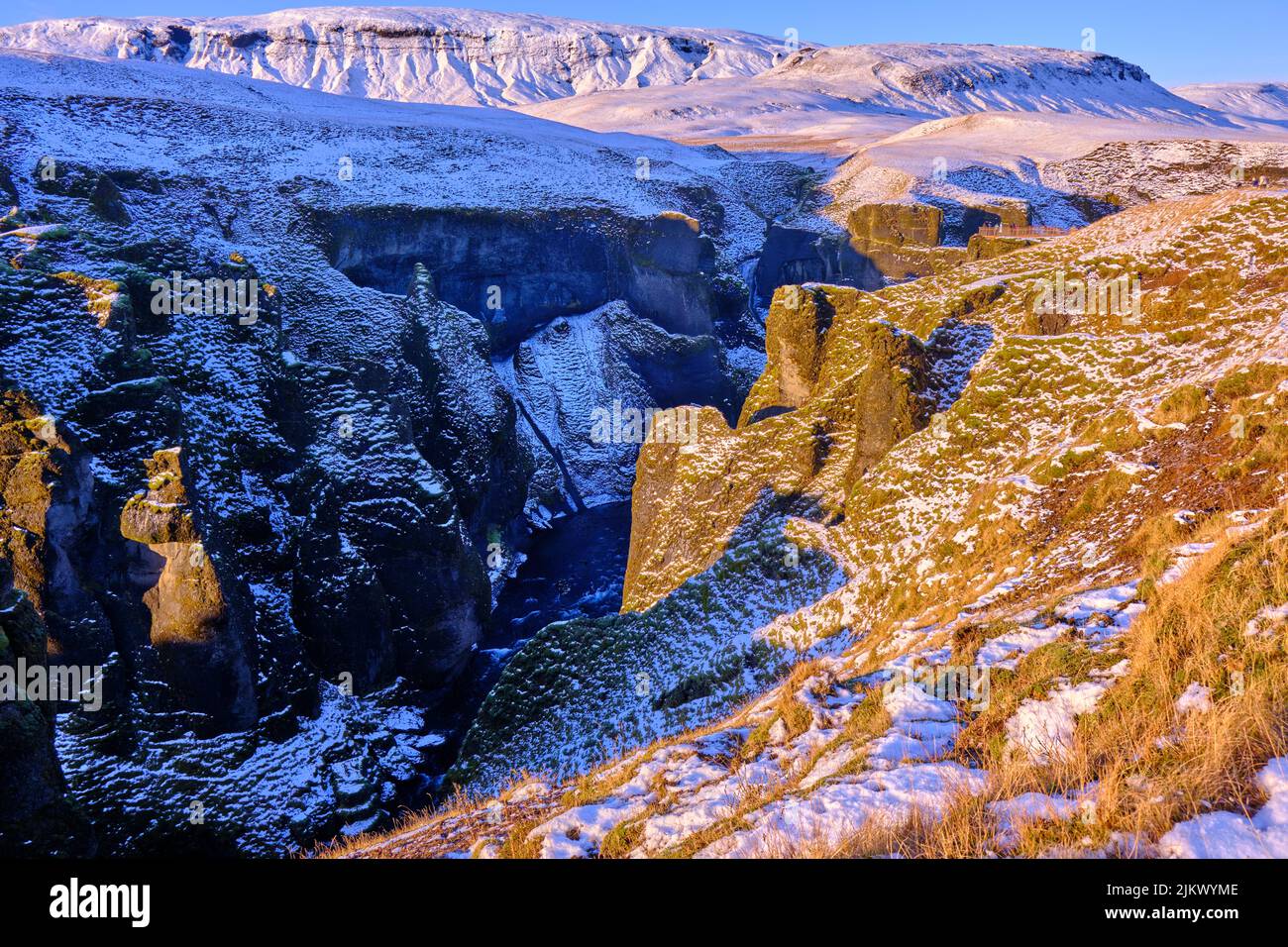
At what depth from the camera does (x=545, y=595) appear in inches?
1766

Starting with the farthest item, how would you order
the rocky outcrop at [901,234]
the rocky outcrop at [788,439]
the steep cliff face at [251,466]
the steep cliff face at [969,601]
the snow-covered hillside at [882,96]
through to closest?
1. the snow-covered hillside at [882,96]
2. the rocky outcrop at [901,234]
3. the steep cliff face at [251,466]
4. the rocky outcrop at [788,439]
5. the steep cliff face at [969,601]

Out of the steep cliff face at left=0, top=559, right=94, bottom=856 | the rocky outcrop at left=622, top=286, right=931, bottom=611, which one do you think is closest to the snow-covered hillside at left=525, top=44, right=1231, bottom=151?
the rocky outcrop at left=622, top=286, right=931, bottom=611

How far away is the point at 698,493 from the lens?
90.3 ft

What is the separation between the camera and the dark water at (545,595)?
108ft

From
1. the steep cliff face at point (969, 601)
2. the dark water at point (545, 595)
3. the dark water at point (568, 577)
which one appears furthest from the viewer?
the dark water at point (568, 577)

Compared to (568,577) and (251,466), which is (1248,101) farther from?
(251,466)

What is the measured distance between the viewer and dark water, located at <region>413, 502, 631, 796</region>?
1297 inches

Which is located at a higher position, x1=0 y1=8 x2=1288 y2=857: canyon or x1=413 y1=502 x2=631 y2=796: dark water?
x1=0 y1=8 x2=1288 y2=857: canyon

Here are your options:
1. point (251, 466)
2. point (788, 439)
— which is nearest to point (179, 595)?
point (251, 466)

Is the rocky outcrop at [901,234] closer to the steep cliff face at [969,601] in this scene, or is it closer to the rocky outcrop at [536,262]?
the rocky outcrop at [536,262]

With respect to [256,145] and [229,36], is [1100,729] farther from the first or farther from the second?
[229,36]

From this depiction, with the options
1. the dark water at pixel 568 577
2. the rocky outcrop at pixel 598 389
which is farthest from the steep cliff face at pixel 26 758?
the rocky outcrop at pixel 598 389

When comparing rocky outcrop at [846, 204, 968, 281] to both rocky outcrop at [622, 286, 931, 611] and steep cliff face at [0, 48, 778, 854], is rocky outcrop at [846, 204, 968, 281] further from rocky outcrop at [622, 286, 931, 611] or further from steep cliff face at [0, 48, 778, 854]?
rocky outcrop at [622, 286, 931, 611]
